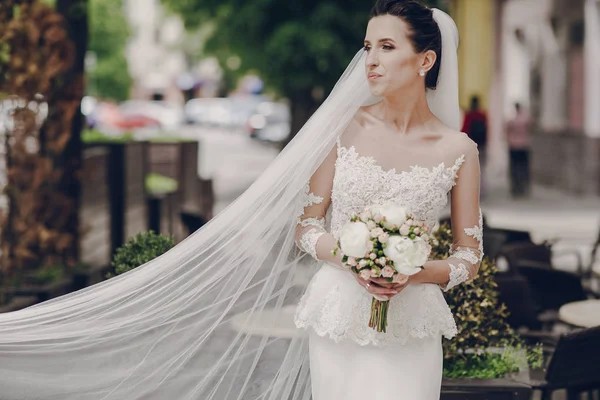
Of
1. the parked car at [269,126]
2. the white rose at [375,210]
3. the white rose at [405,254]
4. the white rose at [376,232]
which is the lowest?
the parked car at [269,126]

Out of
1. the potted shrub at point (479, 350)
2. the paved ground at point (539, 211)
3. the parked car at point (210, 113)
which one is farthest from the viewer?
the parked car at point (210, 113)

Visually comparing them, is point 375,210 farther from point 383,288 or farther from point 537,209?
point 537,209

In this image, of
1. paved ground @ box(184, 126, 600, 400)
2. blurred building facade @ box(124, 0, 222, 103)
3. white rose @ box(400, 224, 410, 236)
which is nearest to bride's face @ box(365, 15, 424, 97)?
white rose @ box(400, 224, 410, 236)

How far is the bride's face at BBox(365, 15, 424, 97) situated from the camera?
12.5 ft

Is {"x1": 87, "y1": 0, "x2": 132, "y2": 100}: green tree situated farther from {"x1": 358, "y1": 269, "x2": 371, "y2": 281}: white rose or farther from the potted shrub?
{"x1": 358, "y1": 269, "x2": 371, "y2": 281}: white rose

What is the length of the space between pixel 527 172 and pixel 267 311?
19.1 meters

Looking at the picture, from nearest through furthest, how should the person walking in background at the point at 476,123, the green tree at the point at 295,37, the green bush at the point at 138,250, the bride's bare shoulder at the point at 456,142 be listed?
the bride's bare shoulder at the point at 456,142 < the green bush at the point at 138,250 < the green tree at the point at 295,37 < the person walking in background at the point at 476,123

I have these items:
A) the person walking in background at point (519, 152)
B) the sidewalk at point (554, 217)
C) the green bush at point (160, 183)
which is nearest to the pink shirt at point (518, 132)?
the person walking in background at point (519, 152)

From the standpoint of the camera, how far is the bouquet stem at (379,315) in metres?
3.65

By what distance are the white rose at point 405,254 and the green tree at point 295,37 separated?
13.9m

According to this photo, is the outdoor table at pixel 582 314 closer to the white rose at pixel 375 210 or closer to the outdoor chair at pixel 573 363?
the outdoor chair at pixel 573 363

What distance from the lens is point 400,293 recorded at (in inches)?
150

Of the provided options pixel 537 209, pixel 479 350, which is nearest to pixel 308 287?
pixel 479 350

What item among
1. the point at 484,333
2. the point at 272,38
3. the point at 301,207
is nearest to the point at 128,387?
the point at 301,207
